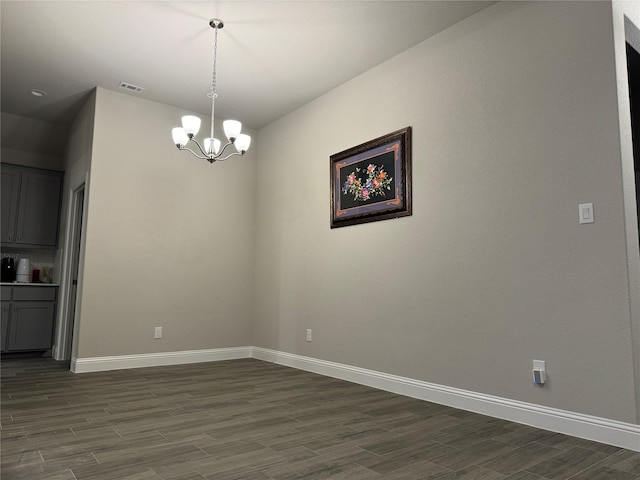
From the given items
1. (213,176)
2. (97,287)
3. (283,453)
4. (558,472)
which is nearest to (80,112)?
(213,176)

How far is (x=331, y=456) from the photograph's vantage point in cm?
218

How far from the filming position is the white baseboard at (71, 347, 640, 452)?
7.90 ft

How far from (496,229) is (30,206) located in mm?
5566

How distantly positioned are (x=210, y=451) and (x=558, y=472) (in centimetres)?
161

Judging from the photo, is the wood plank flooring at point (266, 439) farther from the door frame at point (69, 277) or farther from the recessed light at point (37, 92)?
the recessed light at point (37, 92)

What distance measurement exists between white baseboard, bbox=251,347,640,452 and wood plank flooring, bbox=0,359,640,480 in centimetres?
7

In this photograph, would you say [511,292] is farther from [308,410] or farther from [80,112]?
[80,112]

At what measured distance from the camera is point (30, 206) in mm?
5734

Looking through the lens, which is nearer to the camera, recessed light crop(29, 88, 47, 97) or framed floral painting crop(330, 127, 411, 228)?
framed floral painting crop(330, 127, 411, 228)

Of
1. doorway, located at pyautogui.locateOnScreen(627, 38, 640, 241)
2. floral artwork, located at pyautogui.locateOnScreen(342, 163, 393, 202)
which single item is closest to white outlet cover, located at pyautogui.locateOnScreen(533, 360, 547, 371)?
doorway, located at pyautogui.locateOnScreen(627, 38, 640, 241)

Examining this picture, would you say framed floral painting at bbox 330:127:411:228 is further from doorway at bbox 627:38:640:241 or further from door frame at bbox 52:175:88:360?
door frame at bbox 52:175:88:360

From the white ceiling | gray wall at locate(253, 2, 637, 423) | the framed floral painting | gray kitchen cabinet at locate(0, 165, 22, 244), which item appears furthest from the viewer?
gray kitchen cabinet at locate(0, 165, 22, 244)

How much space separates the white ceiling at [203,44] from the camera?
327 cm

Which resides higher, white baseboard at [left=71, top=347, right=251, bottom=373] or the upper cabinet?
the upper cabinet
